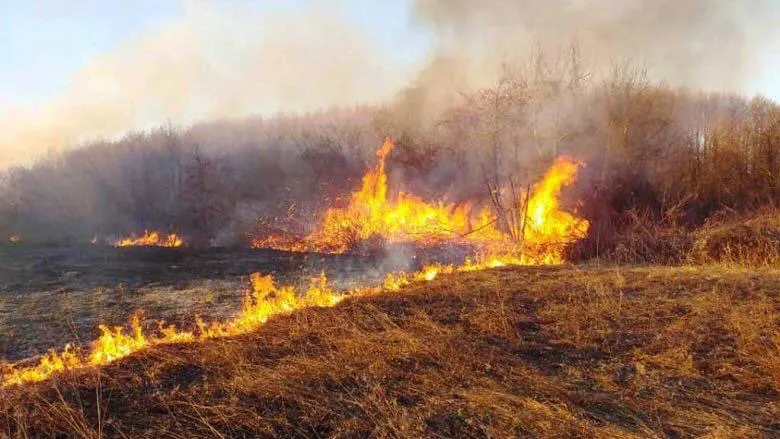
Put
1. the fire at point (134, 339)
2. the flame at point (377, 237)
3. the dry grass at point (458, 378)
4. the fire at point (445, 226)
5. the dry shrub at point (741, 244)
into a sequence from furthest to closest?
the fire at point (445, 226) < the dry shrub at point (741, 244) < the flame at point (377, 237) < the fire at point (134, 339) < the dry grass at point (458, 378)

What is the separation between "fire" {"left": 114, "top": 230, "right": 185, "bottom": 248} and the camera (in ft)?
110

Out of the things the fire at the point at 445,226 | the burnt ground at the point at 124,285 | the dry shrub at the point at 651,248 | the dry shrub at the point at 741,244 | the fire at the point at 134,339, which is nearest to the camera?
the fire at the point at 134,339

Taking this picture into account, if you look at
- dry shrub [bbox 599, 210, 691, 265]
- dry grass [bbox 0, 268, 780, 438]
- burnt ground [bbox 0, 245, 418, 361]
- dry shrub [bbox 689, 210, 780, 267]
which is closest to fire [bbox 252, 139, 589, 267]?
dry shrub [bbox 599, 210, 691, 265]

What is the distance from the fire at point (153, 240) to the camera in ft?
110

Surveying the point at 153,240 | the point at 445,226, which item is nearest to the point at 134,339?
the point at 445,226

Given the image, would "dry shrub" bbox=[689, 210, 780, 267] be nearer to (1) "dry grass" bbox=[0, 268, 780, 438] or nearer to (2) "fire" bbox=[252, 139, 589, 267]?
(2) "fire" bbox=[252, 139, 589, 267]

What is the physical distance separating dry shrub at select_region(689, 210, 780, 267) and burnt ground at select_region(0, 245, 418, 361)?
354 inches

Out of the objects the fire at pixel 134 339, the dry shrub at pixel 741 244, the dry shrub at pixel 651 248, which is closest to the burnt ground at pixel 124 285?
the fire at pixel 134 339

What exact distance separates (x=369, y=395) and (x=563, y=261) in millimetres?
12009

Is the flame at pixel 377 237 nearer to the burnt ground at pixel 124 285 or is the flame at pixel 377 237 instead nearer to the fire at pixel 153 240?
the burnt ground at pixel 124 285

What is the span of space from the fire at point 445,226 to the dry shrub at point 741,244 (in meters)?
3.73

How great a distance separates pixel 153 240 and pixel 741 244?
33510 mm

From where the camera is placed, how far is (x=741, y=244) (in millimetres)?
13258

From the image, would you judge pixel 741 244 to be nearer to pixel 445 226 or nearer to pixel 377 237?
pixel 445 226
